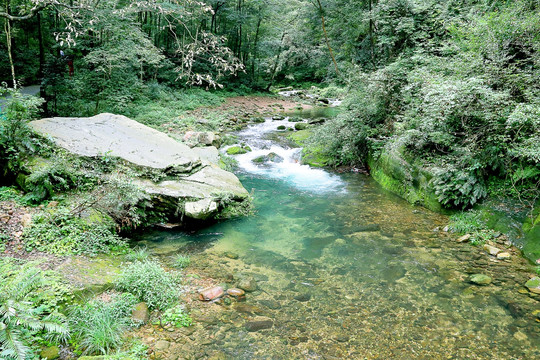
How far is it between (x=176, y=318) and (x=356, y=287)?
3006 mm

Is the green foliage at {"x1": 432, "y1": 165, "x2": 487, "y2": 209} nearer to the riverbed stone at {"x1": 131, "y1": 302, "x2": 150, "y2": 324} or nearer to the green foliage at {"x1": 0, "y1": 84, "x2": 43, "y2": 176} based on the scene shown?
the riverbed stone at {"x1": 131, "y1": 302, "x2": 150, "y2": 324}

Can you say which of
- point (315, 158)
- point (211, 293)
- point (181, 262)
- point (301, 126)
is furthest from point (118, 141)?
point (301, 126)

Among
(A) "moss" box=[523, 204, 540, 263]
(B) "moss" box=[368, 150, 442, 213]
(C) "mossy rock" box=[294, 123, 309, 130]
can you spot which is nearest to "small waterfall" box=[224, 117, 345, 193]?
(B) "moss" box=[368, 150, 442, 213]

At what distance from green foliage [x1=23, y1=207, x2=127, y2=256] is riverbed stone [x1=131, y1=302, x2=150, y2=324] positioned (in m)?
1.46

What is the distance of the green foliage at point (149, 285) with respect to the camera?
4.38 metres

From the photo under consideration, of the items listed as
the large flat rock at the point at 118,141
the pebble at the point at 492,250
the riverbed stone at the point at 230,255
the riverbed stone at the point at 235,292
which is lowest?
the riverbed stone at the point at 230,255

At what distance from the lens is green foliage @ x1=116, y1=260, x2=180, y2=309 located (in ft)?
14.4

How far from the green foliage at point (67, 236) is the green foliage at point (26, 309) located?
29.5 inches

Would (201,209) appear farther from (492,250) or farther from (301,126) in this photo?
(301,126)

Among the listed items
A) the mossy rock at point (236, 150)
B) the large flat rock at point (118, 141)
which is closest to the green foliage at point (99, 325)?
the large flat rock at point (118, 141)

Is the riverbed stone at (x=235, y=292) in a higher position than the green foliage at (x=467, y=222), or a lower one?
lower

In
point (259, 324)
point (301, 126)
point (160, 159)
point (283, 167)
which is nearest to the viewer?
point (259, 324)

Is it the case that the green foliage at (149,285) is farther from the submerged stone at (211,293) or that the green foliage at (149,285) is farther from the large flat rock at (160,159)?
the large flat rock at (160,159)

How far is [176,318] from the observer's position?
418cm
